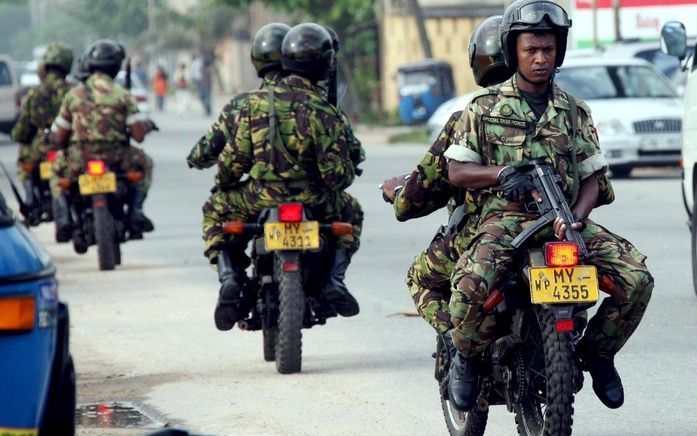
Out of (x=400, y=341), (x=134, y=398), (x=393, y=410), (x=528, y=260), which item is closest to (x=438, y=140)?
(x=528, y=260)

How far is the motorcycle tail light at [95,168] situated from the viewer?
1343 cm

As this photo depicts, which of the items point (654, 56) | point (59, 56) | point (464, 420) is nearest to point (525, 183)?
point (464, 420)

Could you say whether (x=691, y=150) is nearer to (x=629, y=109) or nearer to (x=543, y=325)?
(x=543, y=325)

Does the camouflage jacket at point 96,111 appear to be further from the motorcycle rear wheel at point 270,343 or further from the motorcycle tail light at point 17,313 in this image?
the motorcycle tail light at point 17,313

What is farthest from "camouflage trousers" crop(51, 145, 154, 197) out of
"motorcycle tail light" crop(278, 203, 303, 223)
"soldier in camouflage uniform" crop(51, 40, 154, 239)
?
"motorcycle tail light" crop(278, 203, 303, 223)

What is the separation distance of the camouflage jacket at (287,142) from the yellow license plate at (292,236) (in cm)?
28

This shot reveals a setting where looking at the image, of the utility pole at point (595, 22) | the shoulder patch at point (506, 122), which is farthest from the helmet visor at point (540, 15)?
the utility pole at point (595, 22)

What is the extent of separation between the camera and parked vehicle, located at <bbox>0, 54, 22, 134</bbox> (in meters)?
35.3

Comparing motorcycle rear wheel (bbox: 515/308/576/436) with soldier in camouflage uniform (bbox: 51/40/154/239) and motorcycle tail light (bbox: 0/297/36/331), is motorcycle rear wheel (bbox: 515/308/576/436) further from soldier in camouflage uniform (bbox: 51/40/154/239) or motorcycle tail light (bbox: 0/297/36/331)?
soldier in camouflage uniform (bbox: 51/40/154/239)

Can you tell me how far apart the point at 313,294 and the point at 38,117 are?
6.85 meters

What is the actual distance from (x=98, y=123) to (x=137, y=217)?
839mm

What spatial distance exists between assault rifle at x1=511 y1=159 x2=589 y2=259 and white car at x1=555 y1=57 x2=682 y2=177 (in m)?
14.3

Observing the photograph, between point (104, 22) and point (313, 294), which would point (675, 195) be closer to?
point (313, 294)

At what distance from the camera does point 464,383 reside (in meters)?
6.32
